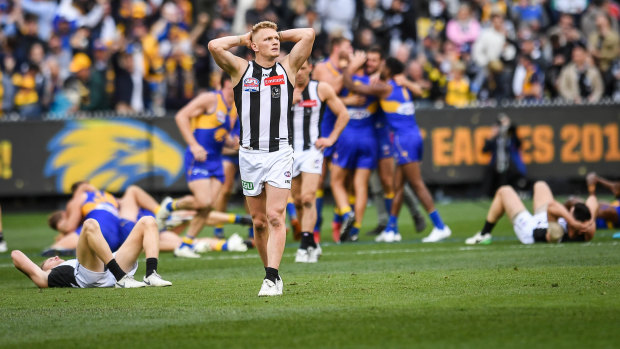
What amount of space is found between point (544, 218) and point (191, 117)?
5066mm

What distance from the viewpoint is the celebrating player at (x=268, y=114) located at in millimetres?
9469

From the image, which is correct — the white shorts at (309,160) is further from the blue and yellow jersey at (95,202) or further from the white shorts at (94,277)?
the white shorts at (94,277)

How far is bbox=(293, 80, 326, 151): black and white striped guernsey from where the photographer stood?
539 inches

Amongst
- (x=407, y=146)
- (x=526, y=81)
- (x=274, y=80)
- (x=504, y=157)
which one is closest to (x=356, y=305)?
(x=274, y=80)

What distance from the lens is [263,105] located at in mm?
9586

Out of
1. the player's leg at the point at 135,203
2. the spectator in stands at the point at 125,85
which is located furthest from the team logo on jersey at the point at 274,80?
the spectator in stands at the point at 125,85

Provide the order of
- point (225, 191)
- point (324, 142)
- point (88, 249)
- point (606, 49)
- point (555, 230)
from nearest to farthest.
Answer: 1. point (88, 249)
2. point (324, 142)
3. point (555, 230)
4. point (225, 191)
5. point (606, 49)

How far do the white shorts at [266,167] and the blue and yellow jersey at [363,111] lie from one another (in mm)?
6632

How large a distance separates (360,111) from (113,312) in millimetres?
8205

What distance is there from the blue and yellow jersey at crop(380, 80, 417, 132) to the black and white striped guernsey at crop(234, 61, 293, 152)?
→ 21.2 feet

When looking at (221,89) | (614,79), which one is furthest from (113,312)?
(614,79)

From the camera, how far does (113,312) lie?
28.6 ft

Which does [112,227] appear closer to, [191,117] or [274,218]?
[191,117]

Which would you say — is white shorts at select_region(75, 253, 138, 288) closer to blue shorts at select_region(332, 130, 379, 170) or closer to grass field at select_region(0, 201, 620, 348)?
grass field at select_region(0, 201, 620, 348)
